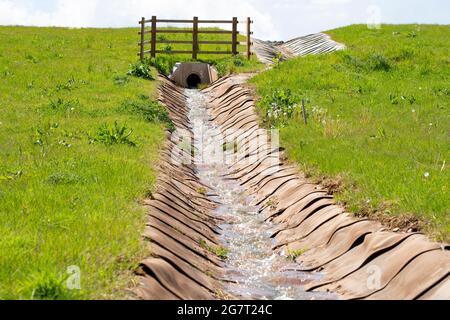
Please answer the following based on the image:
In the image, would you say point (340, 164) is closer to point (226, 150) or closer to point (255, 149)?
point (255, 149)

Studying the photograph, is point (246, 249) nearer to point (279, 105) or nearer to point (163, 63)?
point (279, 105)

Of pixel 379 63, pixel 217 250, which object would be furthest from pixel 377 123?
pixel 379 63

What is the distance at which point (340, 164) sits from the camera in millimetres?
14812

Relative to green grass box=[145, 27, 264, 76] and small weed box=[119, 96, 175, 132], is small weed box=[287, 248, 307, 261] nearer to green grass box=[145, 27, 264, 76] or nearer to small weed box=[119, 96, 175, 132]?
small weed box=[119, 96, 175, 132]

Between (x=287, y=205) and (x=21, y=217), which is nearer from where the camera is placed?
(x=21, y=217)

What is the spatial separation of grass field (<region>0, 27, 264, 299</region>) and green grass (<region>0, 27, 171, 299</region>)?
2 cm

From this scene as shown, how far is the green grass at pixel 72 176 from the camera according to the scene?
317 inches

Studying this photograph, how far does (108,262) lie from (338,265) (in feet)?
12.8

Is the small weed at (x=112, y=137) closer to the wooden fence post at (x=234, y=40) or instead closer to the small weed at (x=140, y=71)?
the small weed at (x=140, y=71)

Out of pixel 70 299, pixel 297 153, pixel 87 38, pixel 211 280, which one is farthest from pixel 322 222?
pixel 87 38

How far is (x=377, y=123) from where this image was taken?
64.1ft

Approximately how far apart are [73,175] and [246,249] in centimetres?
313

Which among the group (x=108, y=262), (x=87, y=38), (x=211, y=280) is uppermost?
(x=87, y=38)

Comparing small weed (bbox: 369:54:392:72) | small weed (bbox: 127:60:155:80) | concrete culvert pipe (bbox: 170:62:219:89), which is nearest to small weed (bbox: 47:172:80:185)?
small weed (bbox: 127:60:155:80)
